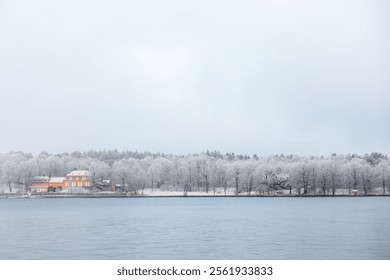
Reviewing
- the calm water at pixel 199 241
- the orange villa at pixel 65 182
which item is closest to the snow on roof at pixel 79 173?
the orange villa at pixel 65 182

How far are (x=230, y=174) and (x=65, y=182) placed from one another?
961 inches

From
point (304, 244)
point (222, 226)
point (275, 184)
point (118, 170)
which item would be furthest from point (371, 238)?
point (118, 170)

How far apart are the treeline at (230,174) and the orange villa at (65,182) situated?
1.56m

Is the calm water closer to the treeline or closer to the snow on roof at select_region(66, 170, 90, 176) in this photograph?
the treeline

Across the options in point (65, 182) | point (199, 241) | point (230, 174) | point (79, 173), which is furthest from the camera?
point (65, 182)

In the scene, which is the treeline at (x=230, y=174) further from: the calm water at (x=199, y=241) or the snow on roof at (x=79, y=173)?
the calm water at (x=199, y=241)

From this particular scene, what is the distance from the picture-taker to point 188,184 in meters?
83.2

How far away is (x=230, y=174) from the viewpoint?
78.6 metres

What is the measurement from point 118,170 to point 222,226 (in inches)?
2234

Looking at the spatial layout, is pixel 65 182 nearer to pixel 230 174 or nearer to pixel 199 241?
pixel 230 174

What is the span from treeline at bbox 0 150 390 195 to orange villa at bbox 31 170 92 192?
5.13ft

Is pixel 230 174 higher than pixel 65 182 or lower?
higher

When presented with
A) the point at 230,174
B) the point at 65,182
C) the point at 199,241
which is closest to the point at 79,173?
the point at 65,182
